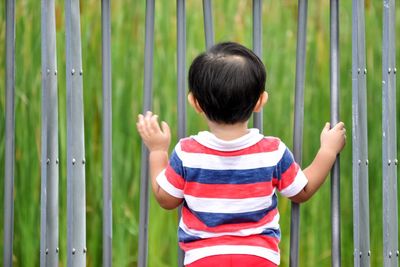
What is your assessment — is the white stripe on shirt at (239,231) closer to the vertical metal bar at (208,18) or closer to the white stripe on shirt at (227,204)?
the white stripe on shirt at (227,204)

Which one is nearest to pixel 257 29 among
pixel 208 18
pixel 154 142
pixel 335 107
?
pixel 208 18

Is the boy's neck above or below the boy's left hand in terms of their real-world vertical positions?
above

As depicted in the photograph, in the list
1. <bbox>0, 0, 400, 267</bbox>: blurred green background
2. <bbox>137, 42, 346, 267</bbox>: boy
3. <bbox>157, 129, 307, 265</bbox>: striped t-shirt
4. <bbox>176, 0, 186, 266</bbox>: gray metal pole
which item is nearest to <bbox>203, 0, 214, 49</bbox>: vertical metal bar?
<bbox>176, 0, 186, 266</bbox>: gray metal pole

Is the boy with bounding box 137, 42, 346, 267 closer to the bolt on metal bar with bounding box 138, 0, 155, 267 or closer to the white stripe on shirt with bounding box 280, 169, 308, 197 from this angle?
the white stripe on shirt with bounding box 280, 169, 308, 197

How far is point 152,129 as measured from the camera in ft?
10.3

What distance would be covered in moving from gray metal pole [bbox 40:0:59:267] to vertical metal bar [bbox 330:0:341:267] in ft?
2.34

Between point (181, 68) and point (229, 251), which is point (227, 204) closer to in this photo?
point (229, 251)

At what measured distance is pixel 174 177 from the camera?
301cm

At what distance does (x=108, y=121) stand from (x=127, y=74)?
0.74 m

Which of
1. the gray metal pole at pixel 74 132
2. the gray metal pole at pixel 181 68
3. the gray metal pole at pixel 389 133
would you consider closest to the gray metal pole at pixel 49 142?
the gray metal pole at pixel 74 132

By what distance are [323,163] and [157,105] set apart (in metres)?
→ 0.87

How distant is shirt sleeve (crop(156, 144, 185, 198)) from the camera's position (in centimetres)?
300

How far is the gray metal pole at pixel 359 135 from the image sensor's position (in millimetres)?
3094

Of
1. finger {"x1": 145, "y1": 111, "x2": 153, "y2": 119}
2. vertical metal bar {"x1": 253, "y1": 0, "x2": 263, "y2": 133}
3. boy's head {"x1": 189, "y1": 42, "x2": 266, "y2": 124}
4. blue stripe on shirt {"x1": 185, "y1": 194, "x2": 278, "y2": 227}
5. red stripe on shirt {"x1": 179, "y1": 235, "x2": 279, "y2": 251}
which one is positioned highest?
vertical metal bar {"x1": 253, "y1": 0, "x2": 263, "y2": 133}
